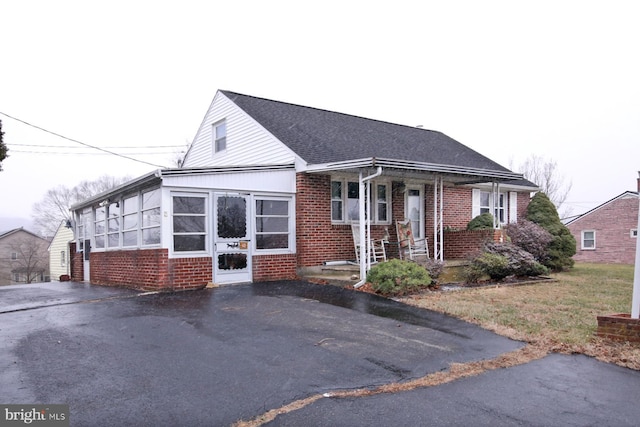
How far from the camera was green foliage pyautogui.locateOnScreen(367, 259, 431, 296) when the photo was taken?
9.27 m

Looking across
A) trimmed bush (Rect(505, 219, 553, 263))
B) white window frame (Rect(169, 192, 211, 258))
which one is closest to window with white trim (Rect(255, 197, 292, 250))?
white window frame (Rect(169, 192, 211, 258))

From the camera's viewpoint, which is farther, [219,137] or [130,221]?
[219,137]

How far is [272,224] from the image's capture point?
1147 centimetres

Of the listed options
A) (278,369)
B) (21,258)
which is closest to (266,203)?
(278,369)

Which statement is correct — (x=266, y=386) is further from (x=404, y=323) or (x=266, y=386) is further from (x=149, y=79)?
(x=149, y=79)

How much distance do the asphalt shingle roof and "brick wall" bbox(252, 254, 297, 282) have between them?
8.92 ft

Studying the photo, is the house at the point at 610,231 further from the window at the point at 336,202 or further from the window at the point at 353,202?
the window at the point at 336,202

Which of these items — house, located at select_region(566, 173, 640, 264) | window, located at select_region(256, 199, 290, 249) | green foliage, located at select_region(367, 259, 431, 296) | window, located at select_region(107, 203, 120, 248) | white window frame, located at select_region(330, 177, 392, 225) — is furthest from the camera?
house, located at select_region(566, 173, 640, 264)

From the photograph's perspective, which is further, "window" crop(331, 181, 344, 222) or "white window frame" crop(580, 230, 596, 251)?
"white window frame" crop(580, 230, 596, 251)

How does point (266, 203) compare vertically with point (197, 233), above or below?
above

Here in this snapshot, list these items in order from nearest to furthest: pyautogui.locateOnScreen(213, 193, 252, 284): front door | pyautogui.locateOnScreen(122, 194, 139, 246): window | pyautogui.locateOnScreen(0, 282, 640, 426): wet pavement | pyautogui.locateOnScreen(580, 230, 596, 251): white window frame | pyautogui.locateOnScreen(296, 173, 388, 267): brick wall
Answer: pyautogui.locateOnScreen(0, 282, 640, 426): wet pavement → pyautogui.locateOnScreen(213, 193, 252, 284): front door → pyautogui.locateOnScreen(122, 194, 139, 246): window → pyautogui.locateOnScreen(296, 173, 388, 267): brick wall → pyautogui.locateOnScreen(580, 230, 596, 251): white window frame

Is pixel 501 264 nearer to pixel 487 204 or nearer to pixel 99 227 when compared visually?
pixel 487 204

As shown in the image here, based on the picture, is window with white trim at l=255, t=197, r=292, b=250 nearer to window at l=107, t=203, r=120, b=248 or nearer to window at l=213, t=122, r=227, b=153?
window at l=107, t=203, r=120, b=248

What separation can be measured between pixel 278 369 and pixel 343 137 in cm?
1157
